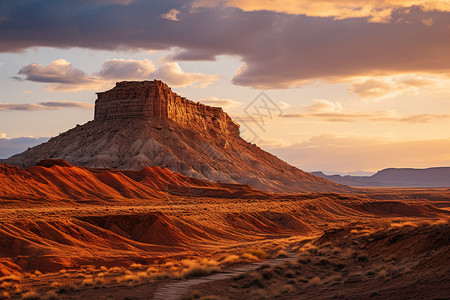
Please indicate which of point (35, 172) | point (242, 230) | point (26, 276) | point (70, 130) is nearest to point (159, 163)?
point (70, 130)

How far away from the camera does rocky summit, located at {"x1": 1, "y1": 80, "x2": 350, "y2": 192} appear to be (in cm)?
13312

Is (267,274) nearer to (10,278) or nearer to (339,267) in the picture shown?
(339,267)

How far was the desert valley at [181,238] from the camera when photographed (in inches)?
810

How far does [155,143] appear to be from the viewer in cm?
13538

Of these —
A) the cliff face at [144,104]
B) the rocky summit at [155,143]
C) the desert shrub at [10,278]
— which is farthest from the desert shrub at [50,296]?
the cliff face at [144,104]

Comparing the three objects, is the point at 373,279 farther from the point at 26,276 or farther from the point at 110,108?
the point at 110,108

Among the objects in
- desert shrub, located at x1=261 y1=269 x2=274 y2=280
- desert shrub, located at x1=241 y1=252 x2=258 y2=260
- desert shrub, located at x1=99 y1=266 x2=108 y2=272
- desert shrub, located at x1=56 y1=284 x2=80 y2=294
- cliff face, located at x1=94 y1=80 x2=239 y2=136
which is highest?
cliff face, located at x1=94 y1=80 x2=239 y2=136

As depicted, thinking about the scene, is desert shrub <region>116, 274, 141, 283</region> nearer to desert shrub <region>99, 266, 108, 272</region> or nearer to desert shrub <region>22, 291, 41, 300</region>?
desert shrub <region>22, 291, 41, 300</region>

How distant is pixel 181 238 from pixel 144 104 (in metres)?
103

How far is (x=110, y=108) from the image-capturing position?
153 m

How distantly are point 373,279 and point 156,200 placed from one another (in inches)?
2760

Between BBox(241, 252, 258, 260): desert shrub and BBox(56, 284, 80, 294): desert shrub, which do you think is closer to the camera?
BBox(56, 284, 80, 294): desert shrub

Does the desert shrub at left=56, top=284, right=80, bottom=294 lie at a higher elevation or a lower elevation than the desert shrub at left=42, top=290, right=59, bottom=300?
lower

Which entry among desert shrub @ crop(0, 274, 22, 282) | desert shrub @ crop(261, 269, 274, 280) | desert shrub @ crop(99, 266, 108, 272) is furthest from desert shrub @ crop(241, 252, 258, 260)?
desert shrub @ crop(0, 274, 22, 282)
